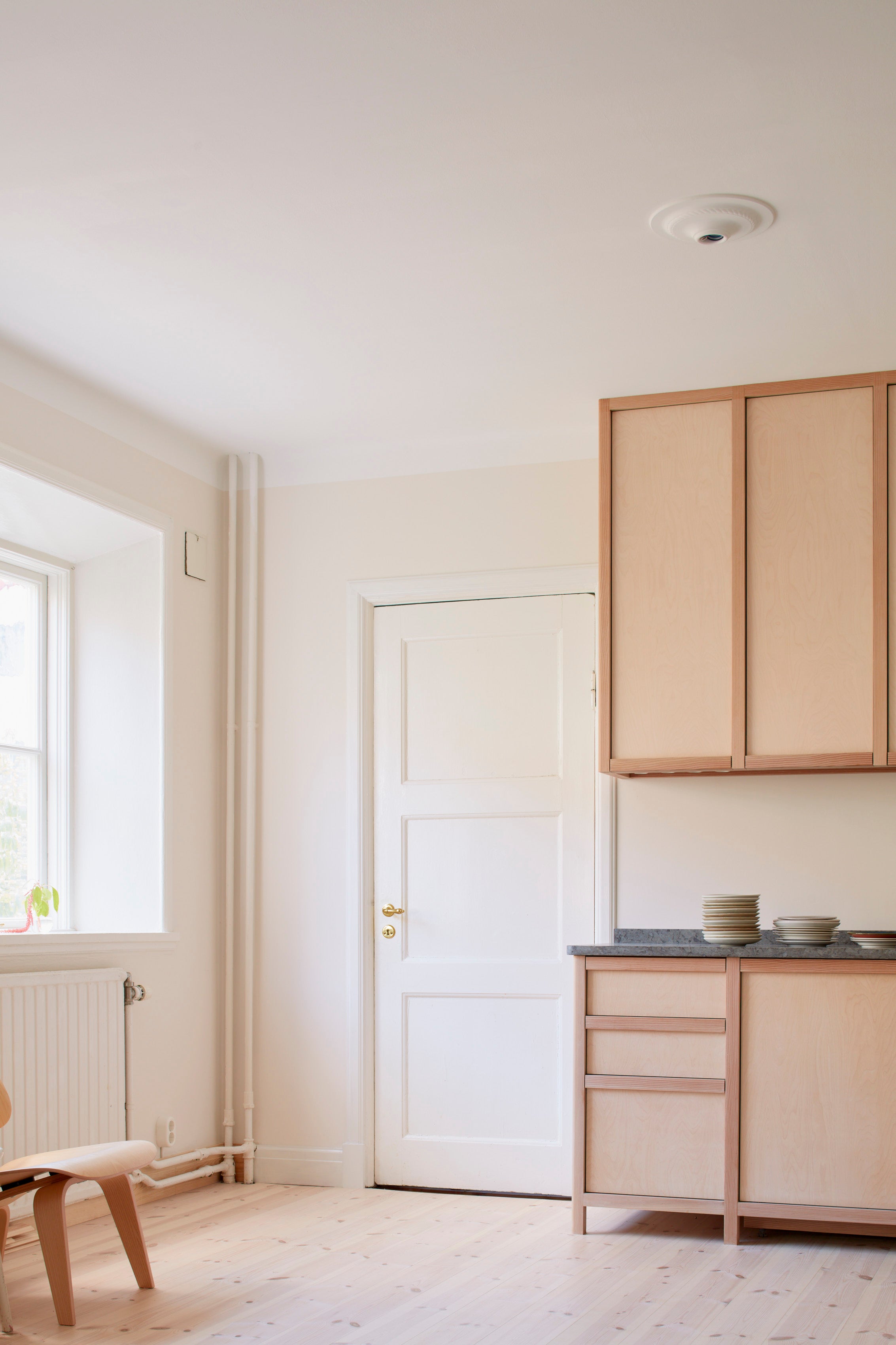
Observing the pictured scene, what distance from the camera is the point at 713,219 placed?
122 inches

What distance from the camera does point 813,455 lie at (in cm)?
412

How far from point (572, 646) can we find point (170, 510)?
1.59 meters

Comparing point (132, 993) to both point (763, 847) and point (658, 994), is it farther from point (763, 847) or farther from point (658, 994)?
point (763, 847)

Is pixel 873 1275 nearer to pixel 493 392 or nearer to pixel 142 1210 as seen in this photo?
pixel 142 1210

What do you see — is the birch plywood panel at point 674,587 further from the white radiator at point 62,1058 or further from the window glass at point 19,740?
the window glass at point 19,740

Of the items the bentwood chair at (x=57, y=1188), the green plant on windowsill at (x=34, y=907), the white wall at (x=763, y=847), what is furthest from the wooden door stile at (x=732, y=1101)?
the green plant on windowsill at (x=34, y=907)

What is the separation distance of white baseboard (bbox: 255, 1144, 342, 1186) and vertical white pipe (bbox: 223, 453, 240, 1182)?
0.13 meters

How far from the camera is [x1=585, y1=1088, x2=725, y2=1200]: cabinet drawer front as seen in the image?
12.4 ft

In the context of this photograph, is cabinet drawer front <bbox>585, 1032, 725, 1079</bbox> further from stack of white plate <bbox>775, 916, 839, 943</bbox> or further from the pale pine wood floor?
the pale pine wood floor

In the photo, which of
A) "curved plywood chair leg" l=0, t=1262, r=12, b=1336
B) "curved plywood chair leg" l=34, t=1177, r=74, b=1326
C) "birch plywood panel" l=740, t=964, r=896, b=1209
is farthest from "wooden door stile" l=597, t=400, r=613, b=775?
"curved plywood chair leg" l=0, t=1262, r=12, b=1336

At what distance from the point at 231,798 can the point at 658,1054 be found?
6.50 feet

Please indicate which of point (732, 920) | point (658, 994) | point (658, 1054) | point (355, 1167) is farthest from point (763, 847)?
point (355, 1167)

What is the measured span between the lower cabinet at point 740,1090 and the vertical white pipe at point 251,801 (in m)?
1.47

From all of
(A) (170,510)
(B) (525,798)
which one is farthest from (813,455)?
(A) (170,510)
